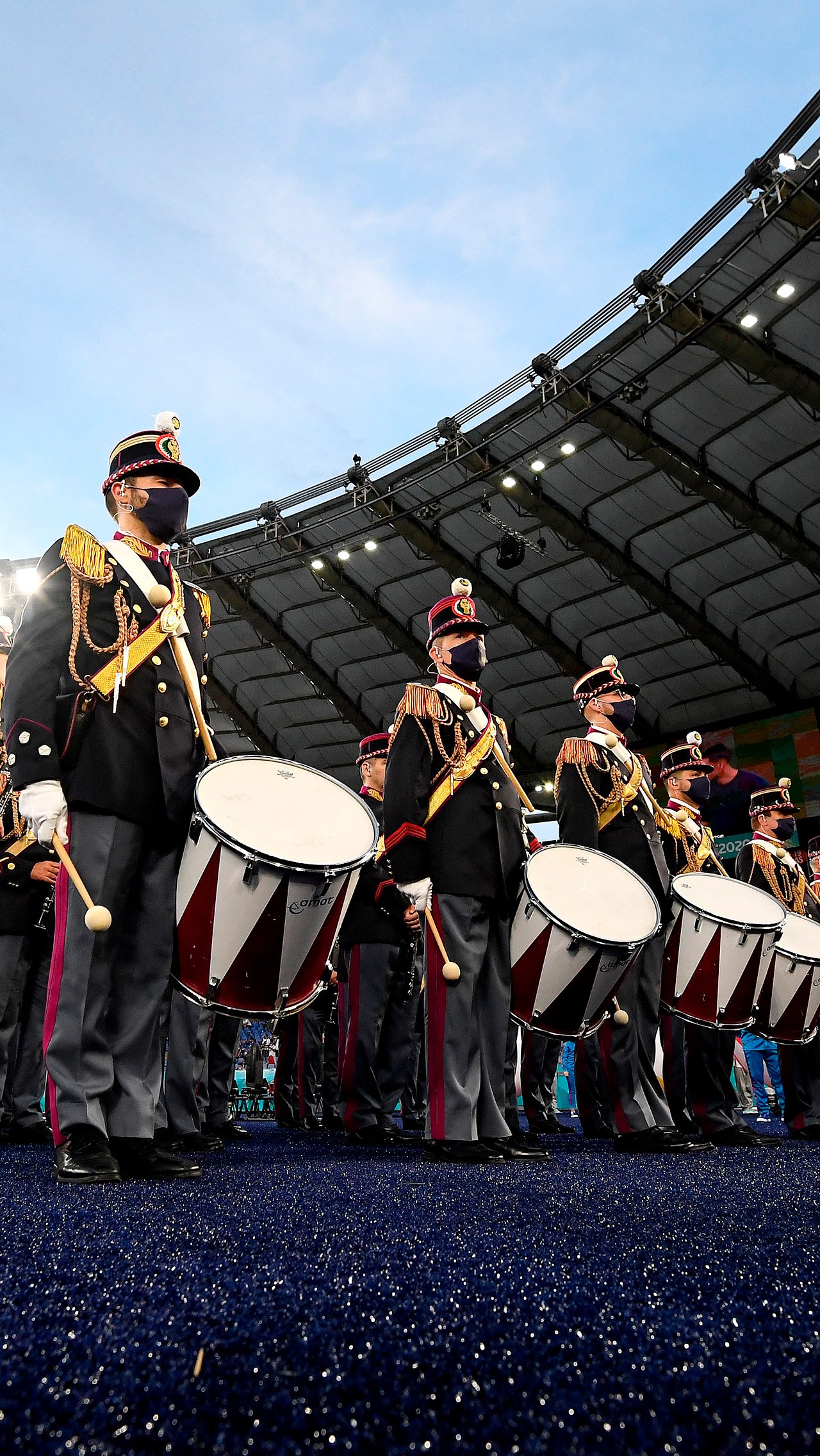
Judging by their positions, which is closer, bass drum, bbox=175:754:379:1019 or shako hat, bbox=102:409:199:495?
bass drum, bbox=175:754:379:1019

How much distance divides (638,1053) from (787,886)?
6.03ft

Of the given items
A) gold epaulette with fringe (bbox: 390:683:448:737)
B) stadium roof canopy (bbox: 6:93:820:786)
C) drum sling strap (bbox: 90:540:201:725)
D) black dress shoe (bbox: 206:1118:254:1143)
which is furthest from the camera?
stadium roof canopy (bbox: 6:93:820:786)

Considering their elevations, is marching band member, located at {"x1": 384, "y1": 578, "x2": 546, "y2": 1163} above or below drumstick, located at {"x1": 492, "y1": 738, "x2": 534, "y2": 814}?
below

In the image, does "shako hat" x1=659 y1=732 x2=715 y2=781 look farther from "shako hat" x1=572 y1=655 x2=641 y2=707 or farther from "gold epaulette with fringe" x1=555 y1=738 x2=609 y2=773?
"gold epaulette with fringe" x1=555 y1=738 x2=609 y2=773

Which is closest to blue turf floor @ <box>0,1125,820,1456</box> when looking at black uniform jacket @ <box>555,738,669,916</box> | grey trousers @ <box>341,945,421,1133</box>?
black uniform jacket @ <box>555,738,669,916</box>

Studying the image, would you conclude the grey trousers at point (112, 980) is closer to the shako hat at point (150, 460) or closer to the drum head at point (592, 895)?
the shako hat at point (150, 460)

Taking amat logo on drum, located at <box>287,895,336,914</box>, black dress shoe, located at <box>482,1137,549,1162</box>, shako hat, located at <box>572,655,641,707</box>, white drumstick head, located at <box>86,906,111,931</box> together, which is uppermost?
shako hat, located at <box>572,655,641,707</box>

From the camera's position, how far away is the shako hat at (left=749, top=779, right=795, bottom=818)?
475 centimetres

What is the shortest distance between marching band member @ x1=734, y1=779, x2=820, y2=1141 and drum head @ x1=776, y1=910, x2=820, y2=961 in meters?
0.13

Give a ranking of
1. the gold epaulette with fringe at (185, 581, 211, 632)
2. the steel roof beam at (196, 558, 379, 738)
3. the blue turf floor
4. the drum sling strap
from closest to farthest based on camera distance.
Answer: the blue turf floor, the drum sling strap, the gold epaulette with fringe at (185, 581, 211, 632), the steel roof beam at (196, 558, 379, 738)

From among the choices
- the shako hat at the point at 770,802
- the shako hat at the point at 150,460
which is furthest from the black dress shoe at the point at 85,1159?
the shako hat at the point at 770,802

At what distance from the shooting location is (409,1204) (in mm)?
1357

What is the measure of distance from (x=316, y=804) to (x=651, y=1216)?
3.40 ft

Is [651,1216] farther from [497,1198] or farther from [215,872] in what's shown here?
[215,872]
